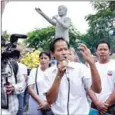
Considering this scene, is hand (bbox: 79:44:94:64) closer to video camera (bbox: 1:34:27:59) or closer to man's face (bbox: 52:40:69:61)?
man's face (bbox: 52:40:69:61)

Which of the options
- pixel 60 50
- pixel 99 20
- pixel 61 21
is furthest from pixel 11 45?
pixel 99 20

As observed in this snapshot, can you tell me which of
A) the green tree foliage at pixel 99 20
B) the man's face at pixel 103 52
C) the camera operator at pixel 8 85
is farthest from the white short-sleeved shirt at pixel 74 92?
the green tree foliage at pixel 99 20

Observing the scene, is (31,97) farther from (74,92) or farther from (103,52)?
(74,92)

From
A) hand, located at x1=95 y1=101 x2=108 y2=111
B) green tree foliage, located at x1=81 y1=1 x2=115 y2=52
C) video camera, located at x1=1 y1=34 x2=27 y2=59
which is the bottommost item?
hand, located at x1=95 y1=101 x2=108 y2=111

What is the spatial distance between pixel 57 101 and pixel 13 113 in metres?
0.49

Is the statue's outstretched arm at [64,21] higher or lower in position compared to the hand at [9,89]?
higher

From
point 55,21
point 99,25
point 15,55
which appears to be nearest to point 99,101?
point 15,55

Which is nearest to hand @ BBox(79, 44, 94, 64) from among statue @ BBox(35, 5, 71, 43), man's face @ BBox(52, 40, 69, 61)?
man's face @ BBox(52, 40, 69, 61)

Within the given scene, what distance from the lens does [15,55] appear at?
3.03m

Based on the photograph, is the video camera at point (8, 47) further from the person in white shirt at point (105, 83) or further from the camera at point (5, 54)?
the person in white shirt at point (105, 83)

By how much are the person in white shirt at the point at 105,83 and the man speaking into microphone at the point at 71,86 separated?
921 mm

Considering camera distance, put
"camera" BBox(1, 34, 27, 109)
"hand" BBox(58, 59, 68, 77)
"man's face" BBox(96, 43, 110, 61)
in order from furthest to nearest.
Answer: "man's face" BBox(96, 43, 110, 61), "camera" BBox(1, 34, 27, 109), "hand" BBox(58, 59, 68, 77)

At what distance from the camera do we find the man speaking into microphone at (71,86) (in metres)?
2.72

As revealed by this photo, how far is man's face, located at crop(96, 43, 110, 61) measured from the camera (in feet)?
13.2
